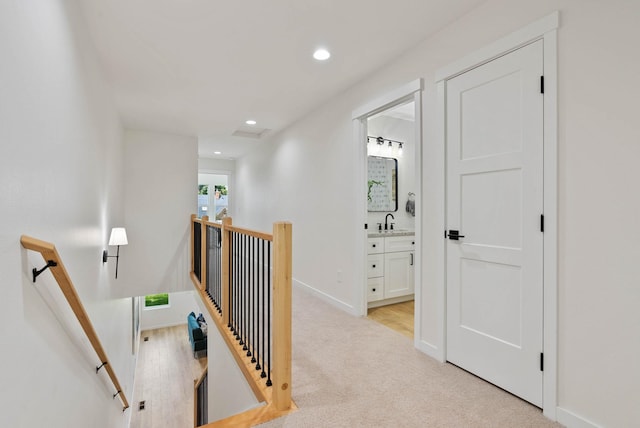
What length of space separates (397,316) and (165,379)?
16.1 ft

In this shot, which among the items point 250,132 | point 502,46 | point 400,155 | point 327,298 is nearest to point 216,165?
point 250,132

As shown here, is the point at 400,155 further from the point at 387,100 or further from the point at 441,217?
the point at 441,217

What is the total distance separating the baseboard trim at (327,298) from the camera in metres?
3.39

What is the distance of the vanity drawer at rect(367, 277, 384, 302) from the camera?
3.68m

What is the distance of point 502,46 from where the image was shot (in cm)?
191

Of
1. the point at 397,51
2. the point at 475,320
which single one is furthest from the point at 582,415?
the point at 397,51

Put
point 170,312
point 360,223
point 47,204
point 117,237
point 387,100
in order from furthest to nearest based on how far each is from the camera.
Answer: point 170,312, point 117,237, point 360,223, point 387,100, point 47,204

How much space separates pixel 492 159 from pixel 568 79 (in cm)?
54

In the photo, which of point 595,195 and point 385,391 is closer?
point 595,195

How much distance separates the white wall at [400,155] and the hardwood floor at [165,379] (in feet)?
14.2

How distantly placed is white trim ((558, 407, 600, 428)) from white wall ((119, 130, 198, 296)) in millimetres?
5039

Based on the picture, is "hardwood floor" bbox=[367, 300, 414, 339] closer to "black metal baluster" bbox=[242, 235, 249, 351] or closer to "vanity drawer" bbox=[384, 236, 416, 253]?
"vanity drawer" bbox=[384, 236, 416, 253]

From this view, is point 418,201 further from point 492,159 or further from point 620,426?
point 620,426

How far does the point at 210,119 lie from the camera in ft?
14.9
